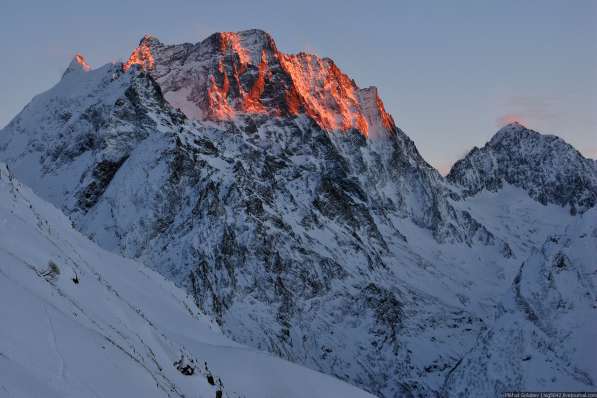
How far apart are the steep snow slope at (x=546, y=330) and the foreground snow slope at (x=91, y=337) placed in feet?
232

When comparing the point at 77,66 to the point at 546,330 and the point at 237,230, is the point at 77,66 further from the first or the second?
the point at 546,330

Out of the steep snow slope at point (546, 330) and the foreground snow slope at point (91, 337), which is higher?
the steep snow slope at point (546, 330)

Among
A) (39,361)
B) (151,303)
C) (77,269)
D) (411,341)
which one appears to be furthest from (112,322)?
(411,341)

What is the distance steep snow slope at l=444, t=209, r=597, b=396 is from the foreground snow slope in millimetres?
70680

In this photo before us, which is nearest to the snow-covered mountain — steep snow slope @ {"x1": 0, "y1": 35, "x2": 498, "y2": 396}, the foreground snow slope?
steep snow slope @ {"x1": 0, "y1": 35, "x2": 498, "y2": 396}

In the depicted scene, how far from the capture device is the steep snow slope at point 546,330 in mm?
86938

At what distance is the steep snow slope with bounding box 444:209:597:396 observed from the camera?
86.9m

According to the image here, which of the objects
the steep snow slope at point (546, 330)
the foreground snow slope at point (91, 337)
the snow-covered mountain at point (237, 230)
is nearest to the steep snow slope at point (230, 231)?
the snow-covered mountain at point (237, 230)

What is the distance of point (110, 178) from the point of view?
4668 inches

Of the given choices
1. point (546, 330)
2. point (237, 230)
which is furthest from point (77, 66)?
point (546, 330)

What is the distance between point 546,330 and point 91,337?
296 ft

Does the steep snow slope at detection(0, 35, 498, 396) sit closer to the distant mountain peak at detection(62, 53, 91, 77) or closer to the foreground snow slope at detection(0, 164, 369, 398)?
the distant mountain peak at detection(62, 53, 91, 77)

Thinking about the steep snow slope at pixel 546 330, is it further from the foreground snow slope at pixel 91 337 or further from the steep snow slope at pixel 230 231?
the foreground snow slope at pixel 91 337

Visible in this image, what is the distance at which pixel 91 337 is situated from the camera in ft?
41.9
